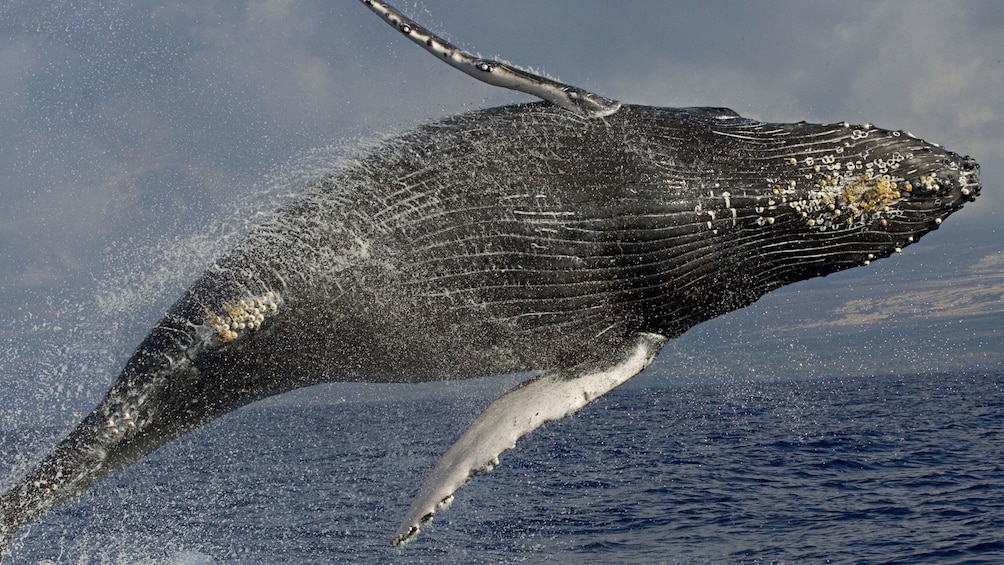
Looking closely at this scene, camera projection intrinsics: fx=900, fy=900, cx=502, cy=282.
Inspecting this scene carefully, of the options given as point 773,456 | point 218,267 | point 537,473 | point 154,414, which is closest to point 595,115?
point 218,267

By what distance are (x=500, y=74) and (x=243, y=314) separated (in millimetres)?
2928

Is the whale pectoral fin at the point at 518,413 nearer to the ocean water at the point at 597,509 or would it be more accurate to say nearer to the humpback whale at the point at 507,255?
the humpback whale at the point at 507,255

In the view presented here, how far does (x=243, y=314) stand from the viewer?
746 cm

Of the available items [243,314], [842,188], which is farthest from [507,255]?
[842,188]

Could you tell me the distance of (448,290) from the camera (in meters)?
7.50

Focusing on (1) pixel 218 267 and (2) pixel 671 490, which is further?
(2) pixel 671 490

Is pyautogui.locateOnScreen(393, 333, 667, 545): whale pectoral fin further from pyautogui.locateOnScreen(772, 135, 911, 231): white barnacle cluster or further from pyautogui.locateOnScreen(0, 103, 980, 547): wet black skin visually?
pyautogui.locateOnScreen(772, 135, 911, 231): white barnacle cluster

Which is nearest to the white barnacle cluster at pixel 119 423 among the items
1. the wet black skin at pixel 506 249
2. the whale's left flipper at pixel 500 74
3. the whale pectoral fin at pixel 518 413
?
the wet black skin at pixel 506 249

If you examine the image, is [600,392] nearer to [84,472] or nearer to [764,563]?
[84,472]

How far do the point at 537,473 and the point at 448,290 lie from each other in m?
47.2

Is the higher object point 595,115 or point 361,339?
point 595,115

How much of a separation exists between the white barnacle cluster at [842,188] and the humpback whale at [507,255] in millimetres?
20

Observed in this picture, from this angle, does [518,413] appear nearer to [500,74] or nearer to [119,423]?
[500,74]

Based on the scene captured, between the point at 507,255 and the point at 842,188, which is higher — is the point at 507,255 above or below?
below
